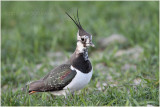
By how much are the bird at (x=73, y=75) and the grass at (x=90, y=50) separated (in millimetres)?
152

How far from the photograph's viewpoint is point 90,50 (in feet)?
24.6

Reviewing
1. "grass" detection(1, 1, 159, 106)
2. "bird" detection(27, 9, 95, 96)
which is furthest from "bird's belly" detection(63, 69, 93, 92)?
"grass" detection(1, 1, 159, 106)

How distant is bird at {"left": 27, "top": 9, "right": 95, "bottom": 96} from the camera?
15.2 ft

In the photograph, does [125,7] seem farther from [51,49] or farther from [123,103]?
[123,103]

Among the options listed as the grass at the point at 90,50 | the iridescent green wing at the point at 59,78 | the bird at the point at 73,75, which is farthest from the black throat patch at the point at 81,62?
the grass at the point at 90,50

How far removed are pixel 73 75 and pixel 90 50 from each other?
288 cm

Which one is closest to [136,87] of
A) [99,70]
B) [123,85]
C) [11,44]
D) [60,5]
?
[123,85]

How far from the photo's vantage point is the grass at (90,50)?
4.53 meters

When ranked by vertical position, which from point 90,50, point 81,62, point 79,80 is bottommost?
point 79,80

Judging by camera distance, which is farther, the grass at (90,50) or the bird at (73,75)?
the bird at (73,75)

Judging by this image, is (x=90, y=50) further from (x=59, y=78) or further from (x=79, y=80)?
(x=79, y=80)

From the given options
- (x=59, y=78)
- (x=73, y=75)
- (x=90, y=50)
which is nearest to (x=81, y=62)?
(x=73, y=75)

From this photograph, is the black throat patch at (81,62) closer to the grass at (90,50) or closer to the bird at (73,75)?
the bird at (73,75)

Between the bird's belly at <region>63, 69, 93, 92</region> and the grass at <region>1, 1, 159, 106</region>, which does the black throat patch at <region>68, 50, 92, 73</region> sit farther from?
the grass at <region>1, 1, 159, 106</region>
